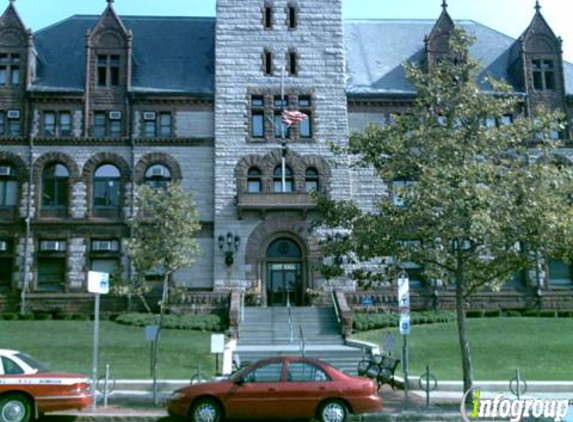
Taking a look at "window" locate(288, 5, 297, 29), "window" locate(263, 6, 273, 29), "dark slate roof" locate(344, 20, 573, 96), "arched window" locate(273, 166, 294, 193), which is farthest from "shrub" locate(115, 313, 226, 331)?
"window" locate(288, 5, 297, 29)

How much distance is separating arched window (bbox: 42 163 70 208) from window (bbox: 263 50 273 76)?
12.8 meters

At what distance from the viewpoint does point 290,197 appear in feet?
120

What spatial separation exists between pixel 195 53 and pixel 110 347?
71.6 ft

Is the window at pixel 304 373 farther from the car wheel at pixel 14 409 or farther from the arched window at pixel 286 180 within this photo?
the arched window at pixel 286 180

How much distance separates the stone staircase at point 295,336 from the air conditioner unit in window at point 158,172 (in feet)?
30.9

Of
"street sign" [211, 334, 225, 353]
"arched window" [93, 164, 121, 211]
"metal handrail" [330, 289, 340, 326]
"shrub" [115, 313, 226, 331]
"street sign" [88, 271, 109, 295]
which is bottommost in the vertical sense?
"street sign" [211, 334, 225, 353]

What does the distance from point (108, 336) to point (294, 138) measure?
1561 centimetres

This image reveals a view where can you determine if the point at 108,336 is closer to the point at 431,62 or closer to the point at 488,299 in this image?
the point at 488,299

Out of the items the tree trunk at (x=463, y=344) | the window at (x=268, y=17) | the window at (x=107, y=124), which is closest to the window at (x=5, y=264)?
the window at (x=107, y=124)

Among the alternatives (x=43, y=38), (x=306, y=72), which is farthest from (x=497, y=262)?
(x=43, y=38)

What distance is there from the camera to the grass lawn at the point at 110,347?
75.7 ft

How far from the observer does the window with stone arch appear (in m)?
38.0

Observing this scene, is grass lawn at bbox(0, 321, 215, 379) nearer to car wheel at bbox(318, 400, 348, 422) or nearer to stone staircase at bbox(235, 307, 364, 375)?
stone staircase at bbox(235, 307, 364, 375)

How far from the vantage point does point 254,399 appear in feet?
48.6
